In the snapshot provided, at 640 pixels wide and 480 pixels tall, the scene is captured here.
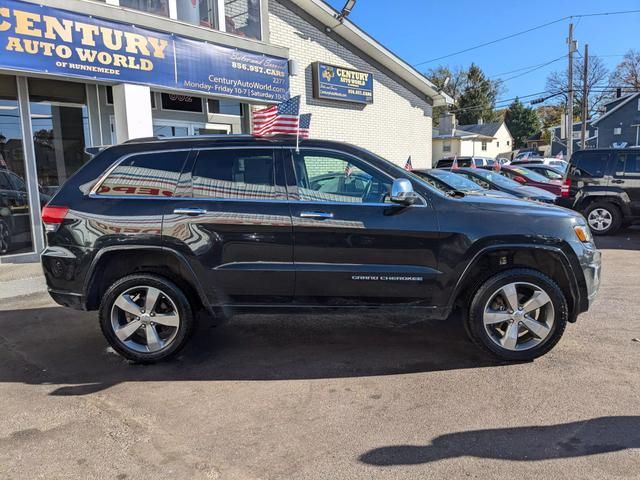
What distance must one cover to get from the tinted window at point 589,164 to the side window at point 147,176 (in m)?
9.72

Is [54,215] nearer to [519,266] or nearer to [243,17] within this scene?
[519,266]

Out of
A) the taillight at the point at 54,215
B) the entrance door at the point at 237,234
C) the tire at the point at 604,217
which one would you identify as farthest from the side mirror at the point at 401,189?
the tire at the point at 604,217

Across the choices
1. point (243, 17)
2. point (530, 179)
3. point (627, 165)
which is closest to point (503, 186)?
point (627, 165)

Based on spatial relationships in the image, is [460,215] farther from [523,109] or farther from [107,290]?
[523,109]

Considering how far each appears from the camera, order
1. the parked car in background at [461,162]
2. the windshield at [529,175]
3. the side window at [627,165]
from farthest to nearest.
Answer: the parked car in background at [461,162] → the windshield at [529,175] → the side window at [627,165]

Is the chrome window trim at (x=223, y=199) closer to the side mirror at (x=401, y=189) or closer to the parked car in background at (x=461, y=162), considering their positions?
the side mirror at (x=401, y=189)

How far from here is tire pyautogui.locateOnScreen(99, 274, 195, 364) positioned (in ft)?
13.9

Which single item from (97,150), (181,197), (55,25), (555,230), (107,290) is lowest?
(107,290)

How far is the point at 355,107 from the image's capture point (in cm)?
1452

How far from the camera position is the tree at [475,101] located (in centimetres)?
7156

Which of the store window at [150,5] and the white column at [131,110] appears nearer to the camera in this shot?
the white column at [131,110]

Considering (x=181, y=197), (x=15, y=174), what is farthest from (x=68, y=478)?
(x=15, y=174)

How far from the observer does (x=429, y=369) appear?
4.13 m

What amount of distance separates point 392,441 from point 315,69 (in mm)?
11567
